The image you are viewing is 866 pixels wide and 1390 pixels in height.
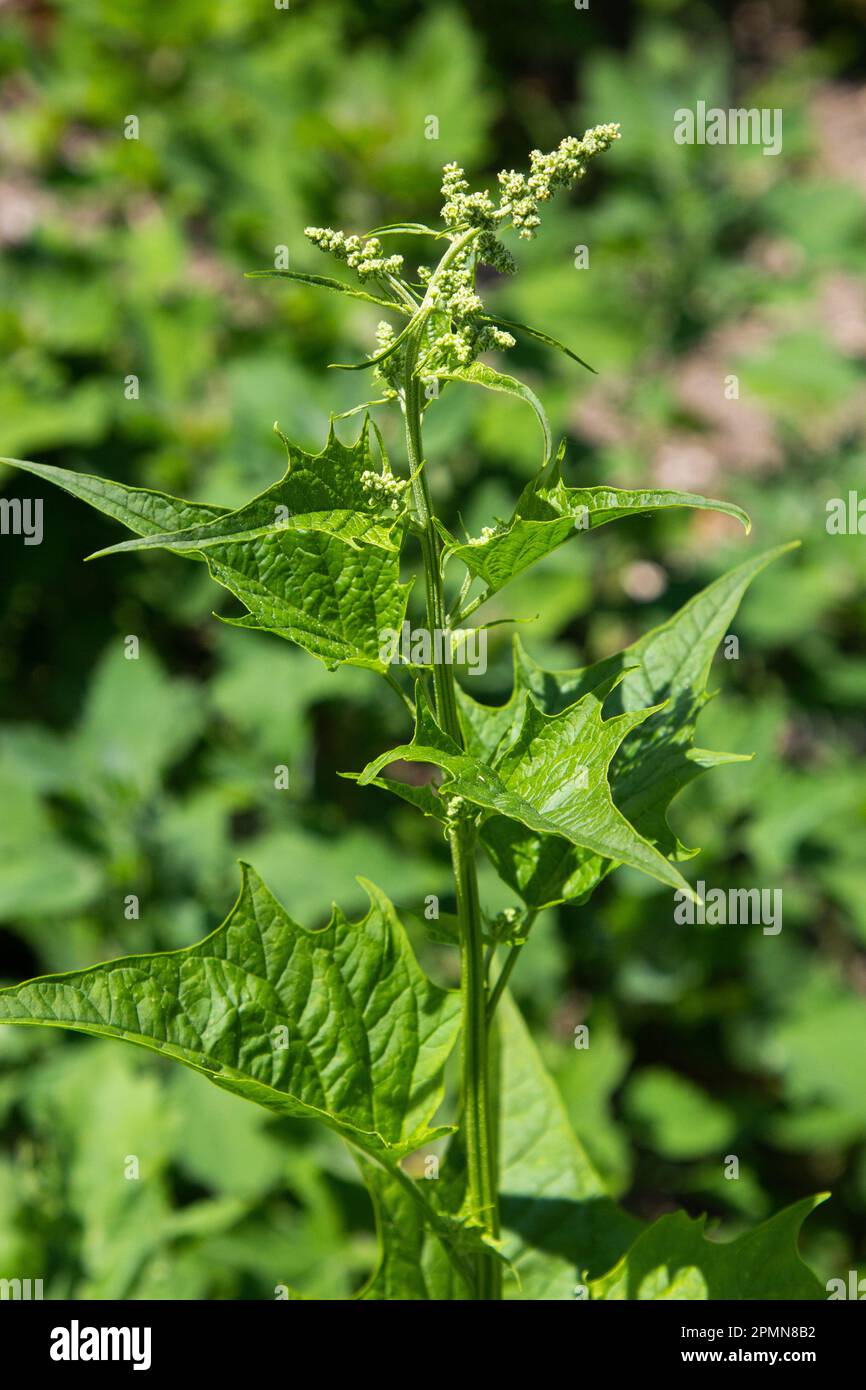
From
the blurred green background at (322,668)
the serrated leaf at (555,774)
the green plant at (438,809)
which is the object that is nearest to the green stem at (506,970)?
the green plant at (438,809)

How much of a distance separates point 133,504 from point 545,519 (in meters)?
0.32

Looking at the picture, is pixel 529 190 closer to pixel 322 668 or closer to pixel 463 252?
pixel 463 252

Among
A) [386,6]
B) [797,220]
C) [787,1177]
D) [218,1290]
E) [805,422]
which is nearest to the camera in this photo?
[218,1290]

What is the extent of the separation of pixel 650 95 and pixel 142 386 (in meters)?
2.04

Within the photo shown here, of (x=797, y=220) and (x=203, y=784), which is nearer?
(x=203, y=784)

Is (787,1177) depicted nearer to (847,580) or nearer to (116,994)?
(847,580)

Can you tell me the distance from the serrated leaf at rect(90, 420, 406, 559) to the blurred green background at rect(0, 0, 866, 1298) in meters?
1.34

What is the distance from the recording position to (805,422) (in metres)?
5.05

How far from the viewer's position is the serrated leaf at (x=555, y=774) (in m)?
0.85

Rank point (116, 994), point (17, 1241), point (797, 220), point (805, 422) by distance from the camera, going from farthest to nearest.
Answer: point (805, 422) → point (797, 220) → point (17, 1241) → point (116, 994)

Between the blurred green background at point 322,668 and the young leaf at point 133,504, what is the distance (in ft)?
4.35

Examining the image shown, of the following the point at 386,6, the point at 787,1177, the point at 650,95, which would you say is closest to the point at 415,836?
the point at 787,1177

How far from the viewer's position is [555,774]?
101 centimetres

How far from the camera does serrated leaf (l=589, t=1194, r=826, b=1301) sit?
4.06 ft
